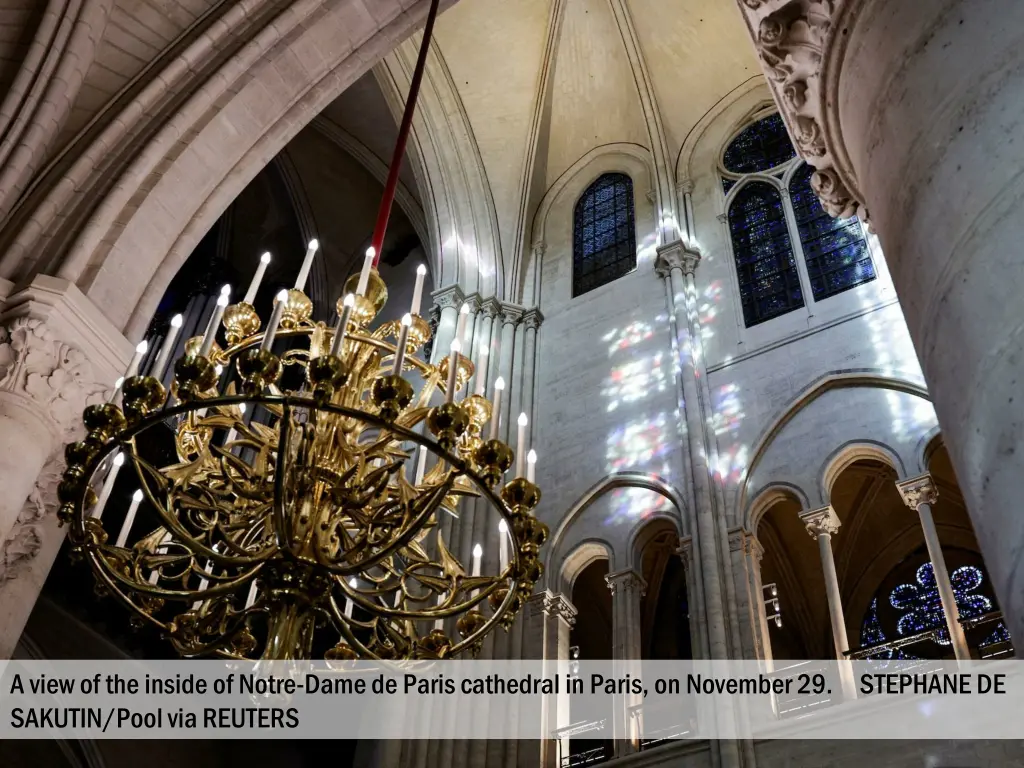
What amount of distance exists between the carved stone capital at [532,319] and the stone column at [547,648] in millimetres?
4017

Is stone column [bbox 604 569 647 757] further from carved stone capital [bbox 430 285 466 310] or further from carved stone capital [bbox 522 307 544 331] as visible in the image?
carved stone capital [bbox 430 285 466 310]

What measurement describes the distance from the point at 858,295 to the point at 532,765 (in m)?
5.29

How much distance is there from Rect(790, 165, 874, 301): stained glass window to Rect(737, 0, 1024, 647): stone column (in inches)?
279

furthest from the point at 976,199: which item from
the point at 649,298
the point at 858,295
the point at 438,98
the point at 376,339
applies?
the point at 438,98

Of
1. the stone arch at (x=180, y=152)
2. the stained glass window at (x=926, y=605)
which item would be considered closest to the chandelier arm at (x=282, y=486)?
the stone arch at (x=180, y=152)

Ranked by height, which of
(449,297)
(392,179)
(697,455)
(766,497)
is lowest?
(392,179)

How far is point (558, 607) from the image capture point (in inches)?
340

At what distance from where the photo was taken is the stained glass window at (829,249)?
9.62 metres

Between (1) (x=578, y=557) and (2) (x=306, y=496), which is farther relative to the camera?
(1) (x=578, y=557)

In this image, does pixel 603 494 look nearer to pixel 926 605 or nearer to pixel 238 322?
pixel 926 605

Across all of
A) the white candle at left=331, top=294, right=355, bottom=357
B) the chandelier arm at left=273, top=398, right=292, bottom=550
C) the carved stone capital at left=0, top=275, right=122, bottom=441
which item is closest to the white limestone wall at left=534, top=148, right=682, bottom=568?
the carved stone capital at left=0, top=275, right=122, bottom=441

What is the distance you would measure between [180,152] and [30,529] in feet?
8.77

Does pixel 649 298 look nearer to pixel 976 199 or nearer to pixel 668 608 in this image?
pixel 668 608

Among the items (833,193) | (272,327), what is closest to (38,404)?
(272,327)
